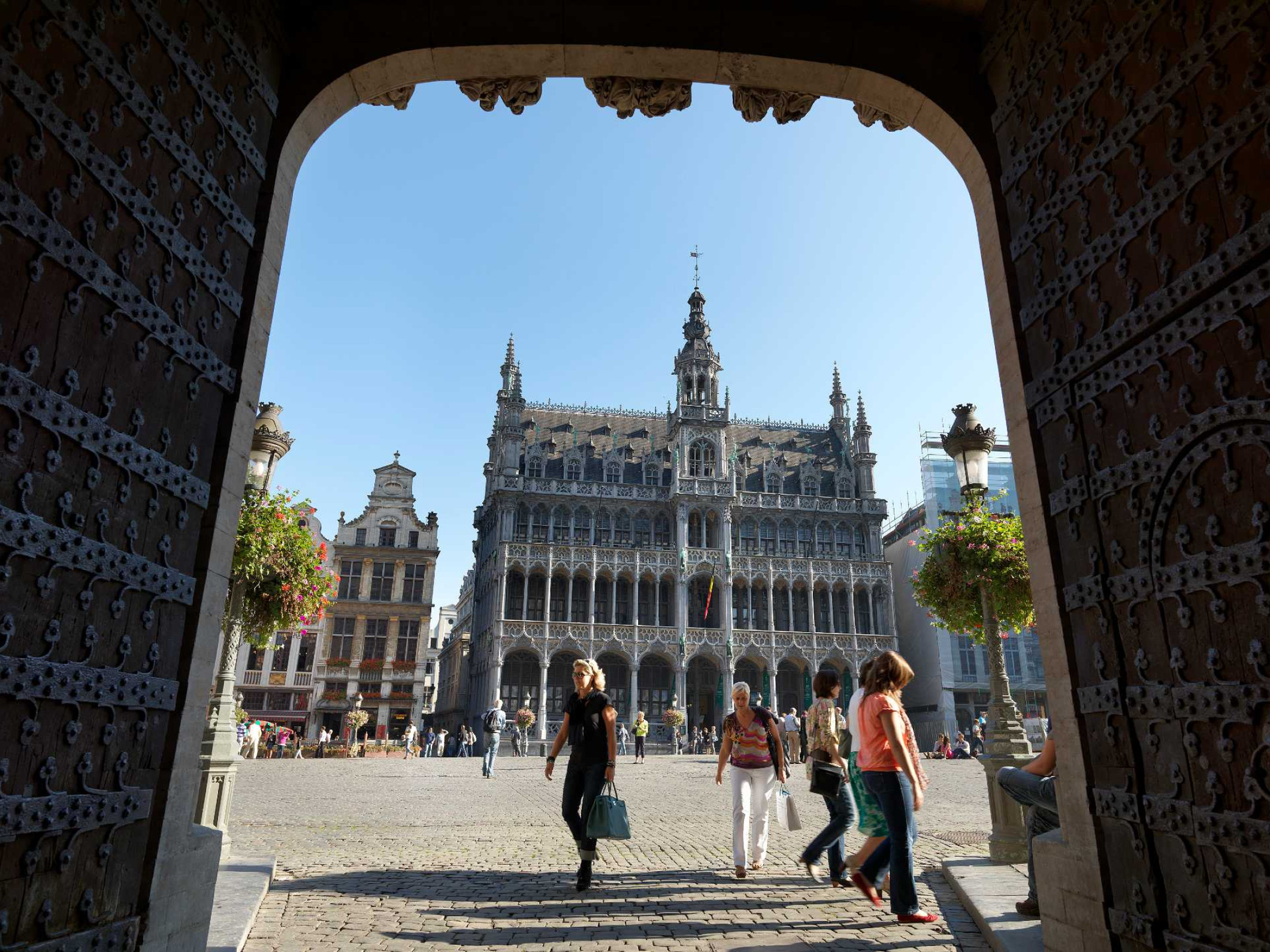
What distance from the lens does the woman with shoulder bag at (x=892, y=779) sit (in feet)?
15.5

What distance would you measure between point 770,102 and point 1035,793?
4.46 m

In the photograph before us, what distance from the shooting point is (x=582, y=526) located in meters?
44.1

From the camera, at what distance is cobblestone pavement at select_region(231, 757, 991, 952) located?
477cm

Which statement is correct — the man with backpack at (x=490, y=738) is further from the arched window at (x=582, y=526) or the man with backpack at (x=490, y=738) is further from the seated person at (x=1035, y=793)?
the arched window at (x=582, y=526)

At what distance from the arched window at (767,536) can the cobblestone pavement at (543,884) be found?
1274 inches

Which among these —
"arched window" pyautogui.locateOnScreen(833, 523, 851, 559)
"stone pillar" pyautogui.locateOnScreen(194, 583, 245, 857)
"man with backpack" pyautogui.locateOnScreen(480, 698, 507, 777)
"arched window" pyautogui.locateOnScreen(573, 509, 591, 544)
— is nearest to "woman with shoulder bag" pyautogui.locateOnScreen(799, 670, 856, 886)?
"stone pillar" pyautogui.locateOnScreen(194, 583, 245, 857)

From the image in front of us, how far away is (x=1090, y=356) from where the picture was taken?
373 cm

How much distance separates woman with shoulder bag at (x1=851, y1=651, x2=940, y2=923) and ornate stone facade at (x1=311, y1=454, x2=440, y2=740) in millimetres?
39658

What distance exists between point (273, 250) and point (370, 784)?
15765 mm

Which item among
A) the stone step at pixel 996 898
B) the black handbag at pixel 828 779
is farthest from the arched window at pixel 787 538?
the black handbag at pixel 828 779

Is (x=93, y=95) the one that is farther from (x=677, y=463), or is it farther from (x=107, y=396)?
(x=677, y=463)

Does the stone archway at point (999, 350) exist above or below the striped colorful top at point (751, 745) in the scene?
above

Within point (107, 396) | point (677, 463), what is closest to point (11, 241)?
point (107, 396)

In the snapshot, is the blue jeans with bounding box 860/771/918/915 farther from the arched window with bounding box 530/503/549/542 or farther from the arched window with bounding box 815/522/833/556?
the arched window with bounding box 815/522/833/556
